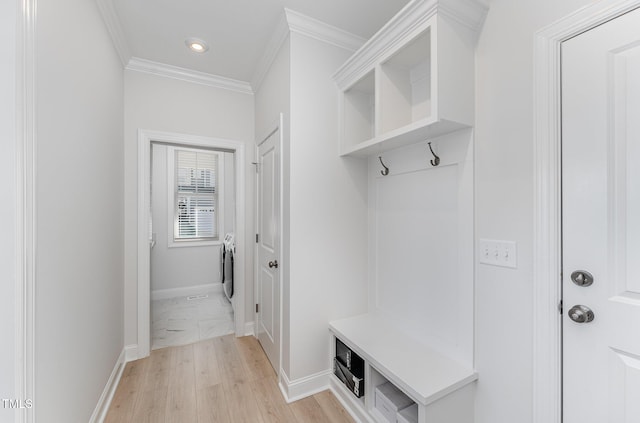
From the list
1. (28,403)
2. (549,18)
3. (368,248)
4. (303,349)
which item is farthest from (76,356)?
(549,18)

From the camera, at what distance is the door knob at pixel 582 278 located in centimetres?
104

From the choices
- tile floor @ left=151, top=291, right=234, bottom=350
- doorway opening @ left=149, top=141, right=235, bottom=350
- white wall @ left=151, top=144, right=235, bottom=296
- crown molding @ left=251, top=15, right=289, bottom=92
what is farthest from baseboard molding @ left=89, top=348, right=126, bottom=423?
crown molding @ left=251, top=15, right=289, bottom=92

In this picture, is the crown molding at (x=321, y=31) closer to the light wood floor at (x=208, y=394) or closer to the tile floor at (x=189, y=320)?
the light wood floor at (x=208, y=394)

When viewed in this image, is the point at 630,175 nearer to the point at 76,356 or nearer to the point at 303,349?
the point at 303,349

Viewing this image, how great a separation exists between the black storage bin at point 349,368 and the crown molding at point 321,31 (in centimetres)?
222

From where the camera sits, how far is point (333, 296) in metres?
2.04

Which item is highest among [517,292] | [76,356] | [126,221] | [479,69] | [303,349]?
[479,69]

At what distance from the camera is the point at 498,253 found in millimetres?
1306

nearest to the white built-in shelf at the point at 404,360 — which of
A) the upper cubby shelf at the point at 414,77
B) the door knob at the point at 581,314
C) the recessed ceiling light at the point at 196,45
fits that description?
the door knob at the point at 581,314

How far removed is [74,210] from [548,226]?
2.18m

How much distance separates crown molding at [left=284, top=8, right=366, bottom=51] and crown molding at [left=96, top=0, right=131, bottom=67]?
3.78ft

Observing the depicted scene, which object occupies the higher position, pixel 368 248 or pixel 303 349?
pixel 368 248

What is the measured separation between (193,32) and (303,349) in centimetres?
250

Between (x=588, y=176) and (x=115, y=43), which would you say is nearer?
(x=588, y=176)
